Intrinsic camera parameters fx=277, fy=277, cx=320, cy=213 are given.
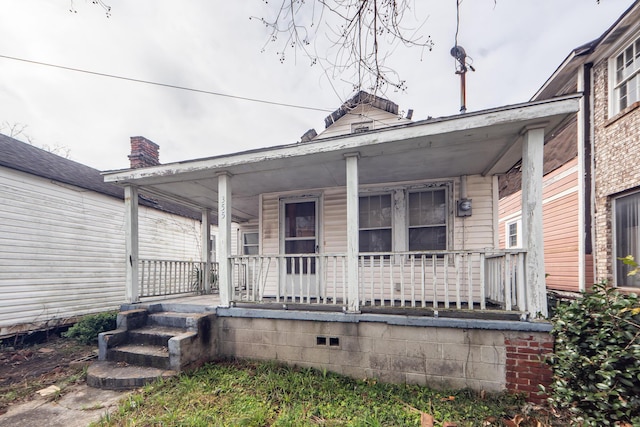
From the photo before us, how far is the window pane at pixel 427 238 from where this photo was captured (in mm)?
5043

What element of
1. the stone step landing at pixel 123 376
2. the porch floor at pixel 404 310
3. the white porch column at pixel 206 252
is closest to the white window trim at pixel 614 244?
the porch floor at pixel 404 310

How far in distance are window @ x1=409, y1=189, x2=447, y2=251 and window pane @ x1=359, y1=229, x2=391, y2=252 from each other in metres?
0.42

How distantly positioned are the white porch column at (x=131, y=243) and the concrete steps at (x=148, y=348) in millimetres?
368

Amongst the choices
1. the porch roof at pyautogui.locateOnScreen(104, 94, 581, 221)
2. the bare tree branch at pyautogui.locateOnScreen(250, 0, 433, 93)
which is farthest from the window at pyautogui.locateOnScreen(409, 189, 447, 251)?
the bare tree branch at pyautogui.locateOnScreen(250, 0, 433, 93)

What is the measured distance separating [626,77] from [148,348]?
30.3 ft

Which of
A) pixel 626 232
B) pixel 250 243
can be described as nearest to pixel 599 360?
pixel 626 232

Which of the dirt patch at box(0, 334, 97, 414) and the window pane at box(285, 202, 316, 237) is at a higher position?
the window pane at box(285, 202, 316, 237)

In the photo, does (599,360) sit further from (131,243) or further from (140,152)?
(140,152)

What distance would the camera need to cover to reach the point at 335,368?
3730mm

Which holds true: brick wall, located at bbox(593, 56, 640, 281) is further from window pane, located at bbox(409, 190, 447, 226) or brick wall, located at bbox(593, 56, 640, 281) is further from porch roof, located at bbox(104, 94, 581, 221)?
window pane, located at bbox(409, 190, 447, 226)

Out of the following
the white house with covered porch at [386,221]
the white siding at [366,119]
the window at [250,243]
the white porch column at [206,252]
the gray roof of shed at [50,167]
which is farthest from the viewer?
the window at [250,243]

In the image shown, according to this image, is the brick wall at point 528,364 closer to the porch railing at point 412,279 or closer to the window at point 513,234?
the porch railing at point 412,279

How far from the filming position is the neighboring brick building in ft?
15.7

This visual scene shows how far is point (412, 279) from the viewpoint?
356cm
